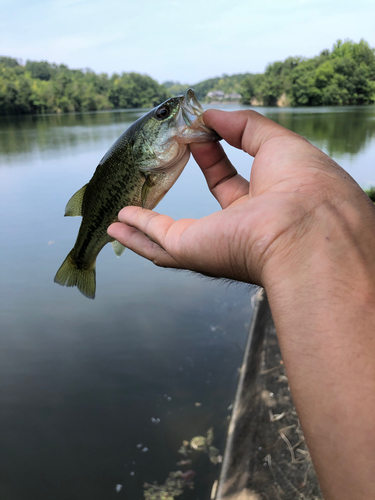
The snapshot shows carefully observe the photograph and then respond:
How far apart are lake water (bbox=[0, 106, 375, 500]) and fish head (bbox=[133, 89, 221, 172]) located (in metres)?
4.14

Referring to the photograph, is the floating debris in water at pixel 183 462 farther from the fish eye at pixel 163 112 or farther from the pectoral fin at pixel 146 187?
the fish eye at pixel 163 112

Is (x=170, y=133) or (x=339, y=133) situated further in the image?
(x=339, y=133)

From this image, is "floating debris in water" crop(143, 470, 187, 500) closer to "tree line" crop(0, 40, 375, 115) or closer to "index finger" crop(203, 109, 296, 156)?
"index finger" crop(203, 109, 296, 156)

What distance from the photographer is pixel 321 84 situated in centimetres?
5056

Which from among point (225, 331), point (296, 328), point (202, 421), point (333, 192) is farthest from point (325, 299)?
point (225, 331)

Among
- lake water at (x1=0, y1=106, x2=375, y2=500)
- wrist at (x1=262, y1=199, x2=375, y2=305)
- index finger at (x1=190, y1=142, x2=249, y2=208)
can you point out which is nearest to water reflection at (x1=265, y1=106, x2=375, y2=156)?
lake water at (x1=0, y1=106, x2=375, y2=500)

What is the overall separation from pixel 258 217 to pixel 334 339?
571mm

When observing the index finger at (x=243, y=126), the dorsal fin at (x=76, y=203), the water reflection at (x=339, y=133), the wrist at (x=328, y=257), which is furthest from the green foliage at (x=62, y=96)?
the wrist at (x=328, y=257)

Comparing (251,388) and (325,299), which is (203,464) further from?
(325,299)

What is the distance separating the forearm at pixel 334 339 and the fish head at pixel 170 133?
1034mm

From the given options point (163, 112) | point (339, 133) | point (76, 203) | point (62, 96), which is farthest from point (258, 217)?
point (62, 96)

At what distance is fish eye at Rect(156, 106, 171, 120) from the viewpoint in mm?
2178

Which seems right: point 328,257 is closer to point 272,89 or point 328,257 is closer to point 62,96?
point 272,89

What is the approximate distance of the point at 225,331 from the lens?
702 centimetres
